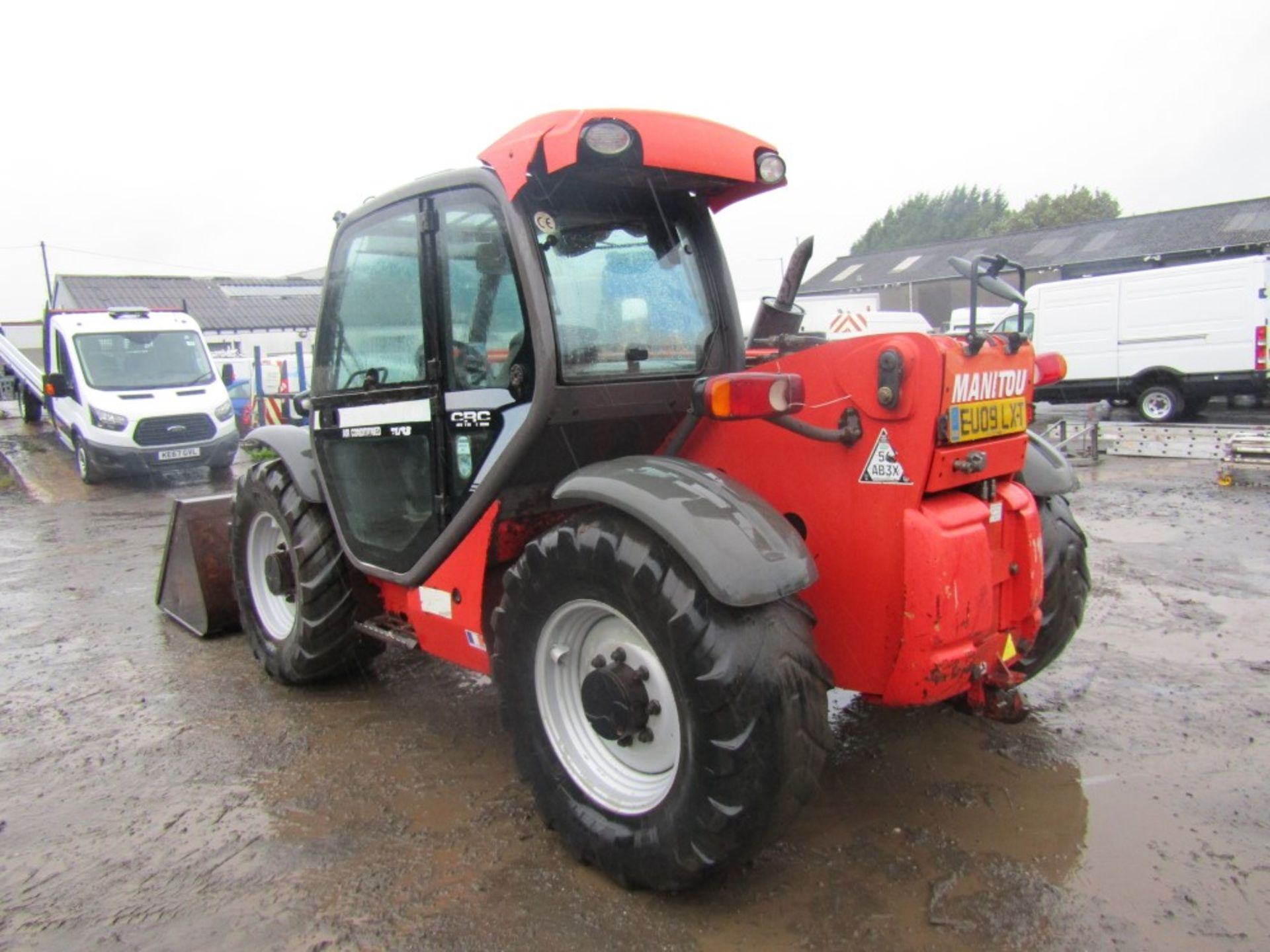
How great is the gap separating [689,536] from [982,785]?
162cm

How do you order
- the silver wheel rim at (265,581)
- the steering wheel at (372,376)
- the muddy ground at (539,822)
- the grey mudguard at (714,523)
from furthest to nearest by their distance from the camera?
the silver wheel rim at (265,581), the steering wheel at (372,376), the muddy ground at (539,822), the grey mudguard at (714,523)

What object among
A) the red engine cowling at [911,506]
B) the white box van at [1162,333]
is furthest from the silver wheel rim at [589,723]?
the white box van at [1162,333]

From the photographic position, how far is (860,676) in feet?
8.66

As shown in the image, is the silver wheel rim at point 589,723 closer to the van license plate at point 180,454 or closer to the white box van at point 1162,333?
the van license plate at point 180,454

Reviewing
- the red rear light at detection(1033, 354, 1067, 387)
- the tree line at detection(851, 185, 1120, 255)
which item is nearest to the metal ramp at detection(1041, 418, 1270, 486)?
the red rear light at detection(1033, 354, 1067, 387)

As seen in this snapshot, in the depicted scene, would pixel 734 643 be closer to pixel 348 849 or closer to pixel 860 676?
pixel 860 676

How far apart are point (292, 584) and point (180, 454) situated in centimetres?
946

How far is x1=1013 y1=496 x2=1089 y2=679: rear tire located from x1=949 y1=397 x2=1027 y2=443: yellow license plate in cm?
65

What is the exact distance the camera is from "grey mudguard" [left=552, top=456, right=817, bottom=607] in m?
2.26

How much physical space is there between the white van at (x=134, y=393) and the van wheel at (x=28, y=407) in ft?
23.8

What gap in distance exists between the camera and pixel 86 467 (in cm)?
1255

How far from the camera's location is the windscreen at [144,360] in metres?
12.8

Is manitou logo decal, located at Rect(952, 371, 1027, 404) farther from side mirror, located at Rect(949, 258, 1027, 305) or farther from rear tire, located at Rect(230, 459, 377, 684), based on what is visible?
rear tire, located at Rect(230, 459, 377, 684)

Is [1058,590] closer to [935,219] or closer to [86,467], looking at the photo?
[86,467]
